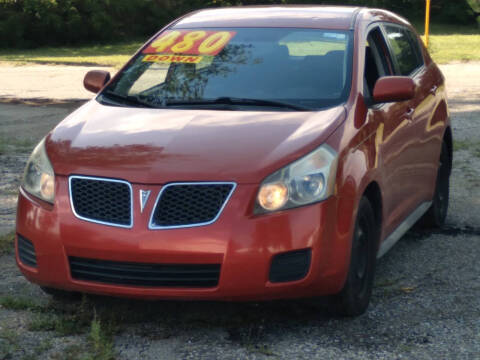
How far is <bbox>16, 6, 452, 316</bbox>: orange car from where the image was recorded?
402cm

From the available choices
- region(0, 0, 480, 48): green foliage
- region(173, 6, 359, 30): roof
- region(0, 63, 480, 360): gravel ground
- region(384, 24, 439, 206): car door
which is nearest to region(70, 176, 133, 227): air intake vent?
region(0, 63, 480, 360): gravel ground

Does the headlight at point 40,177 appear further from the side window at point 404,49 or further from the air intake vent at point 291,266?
the side window at point 404,49

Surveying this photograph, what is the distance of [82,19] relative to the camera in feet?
115

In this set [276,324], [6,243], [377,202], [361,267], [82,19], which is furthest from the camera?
[82,19]

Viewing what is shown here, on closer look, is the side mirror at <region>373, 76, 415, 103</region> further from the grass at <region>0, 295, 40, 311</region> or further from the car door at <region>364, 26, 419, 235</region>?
the grass at <region>0, 295, 40, 311</region>

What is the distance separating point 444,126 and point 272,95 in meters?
2.13

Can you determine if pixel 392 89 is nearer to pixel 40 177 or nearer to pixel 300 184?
pixel 300 184

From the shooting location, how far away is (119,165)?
420cm

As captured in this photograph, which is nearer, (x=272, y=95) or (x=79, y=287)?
(x=79, y=287)


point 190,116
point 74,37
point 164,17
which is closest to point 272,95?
point 190,116

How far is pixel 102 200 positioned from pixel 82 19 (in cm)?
3206

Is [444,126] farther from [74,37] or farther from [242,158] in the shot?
[74,37]

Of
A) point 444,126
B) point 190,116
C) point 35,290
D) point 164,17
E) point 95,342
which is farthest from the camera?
point 164,17

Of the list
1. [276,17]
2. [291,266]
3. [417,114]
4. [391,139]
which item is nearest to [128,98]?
[276,17]
